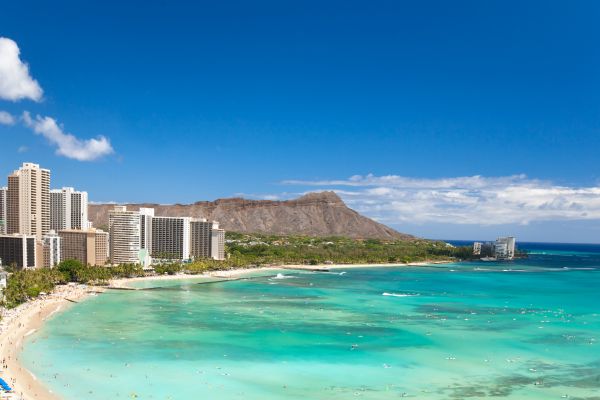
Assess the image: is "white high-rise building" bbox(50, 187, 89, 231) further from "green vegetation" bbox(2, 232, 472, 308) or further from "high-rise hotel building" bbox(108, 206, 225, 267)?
"green vegetation" bbox(2, 232, 472, 308)

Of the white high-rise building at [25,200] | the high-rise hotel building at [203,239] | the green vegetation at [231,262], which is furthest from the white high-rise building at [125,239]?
the high-rise hotel building at [203,239]

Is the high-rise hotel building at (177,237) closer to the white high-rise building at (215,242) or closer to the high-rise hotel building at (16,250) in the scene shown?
the white high-rise building at (215,242)

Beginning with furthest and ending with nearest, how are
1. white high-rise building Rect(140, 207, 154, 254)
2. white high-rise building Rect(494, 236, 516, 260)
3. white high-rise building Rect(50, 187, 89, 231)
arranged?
white high-rise building Rect(494, 236, 516, 260) < white high-rise building Rect(50, 187, 89, 231) < white high-rise building Rect(140, 207, 154, 254)

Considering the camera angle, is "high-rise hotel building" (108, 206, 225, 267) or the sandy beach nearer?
the sandy beach

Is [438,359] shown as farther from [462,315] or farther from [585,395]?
[462,315]

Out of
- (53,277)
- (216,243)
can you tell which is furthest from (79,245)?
(216,243)

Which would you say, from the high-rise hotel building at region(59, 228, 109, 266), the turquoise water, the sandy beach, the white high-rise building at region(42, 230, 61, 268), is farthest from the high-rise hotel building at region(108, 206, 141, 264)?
the turquoise water

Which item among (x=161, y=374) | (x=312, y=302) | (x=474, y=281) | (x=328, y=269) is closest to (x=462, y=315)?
(x=312, y=302)
